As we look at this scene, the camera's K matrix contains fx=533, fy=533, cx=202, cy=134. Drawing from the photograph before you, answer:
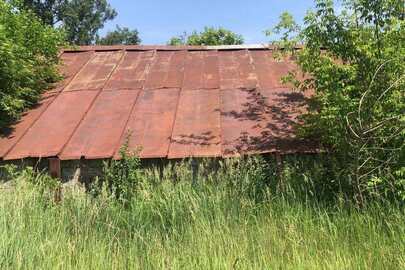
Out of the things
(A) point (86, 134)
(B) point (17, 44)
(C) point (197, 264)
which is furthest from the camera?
(B) point (17, 44)

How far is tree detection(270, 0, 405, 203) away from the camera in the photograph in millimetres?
7012

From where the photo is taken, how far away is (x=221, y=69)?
11805 millimetres

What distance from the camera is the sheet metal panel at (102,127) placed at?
8617mm

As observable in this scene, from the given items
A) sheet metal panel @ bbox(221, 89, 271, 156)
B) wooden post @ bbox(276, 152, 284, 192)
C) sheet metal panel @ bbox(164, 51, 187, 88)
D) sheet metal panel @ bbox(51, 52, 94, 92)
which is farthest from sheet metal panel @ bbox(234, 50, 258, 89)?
sheet metal panel @ bbox(51, 52, 94, 92)

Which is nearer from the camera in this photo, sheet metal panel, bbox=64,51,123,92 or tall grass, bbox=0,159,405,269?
tall grass, bbox=0,159,405,269

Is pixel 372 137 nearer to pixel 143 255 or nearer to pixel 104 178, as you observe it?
pixel 143 255

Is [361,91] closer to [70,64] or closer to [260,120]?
[260,120]

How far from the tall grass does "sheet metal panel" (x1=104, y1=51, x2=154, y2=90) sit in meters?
3.73

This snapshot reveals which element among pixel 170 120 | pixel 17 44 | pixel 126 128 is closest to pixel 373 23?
pixel 170 120

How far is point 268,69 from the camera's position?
38.2ft

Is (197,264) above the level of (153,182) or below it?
below

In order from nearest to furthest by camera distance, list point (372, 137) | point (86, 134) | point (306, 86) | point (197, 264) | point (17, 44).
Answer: point (197, 264) < point (372, 137) < point (306, 86) < point (86, 134) < point (17, 44)

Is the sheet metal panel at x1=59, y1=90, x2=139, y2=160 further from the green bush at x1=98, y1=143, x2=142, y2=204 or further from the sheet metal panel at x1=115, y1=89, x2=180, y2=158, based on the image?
the green bush at x1=98, y1=143, x2=142, y2=204

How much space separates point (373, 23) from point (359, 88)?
102 centimetres
